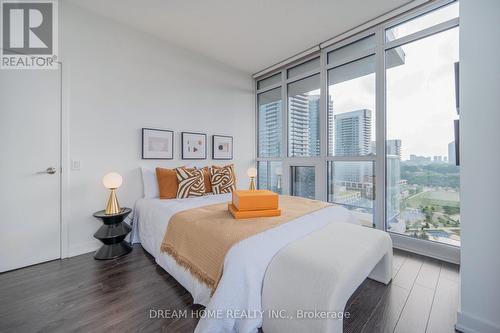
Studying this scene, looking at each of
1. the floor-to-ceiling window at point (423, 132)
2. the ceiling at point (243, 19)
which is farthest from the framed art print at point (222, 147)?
the floor-to-ceiling window at point (423, 132)

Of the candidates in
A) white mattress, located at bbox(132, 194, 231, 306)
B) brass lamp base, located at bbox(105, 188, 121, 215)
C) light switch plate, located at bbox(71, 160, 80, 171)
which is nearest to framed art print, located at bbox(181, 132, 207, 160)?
white mattress, located at bbox(132, 194, 231, 306)

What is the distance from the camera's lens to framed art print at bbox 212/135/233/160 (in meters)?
3.55

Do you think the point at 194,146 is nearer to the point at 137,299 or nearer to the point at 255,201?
the point at 255,201

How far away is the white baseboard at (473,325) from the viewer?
1192mm

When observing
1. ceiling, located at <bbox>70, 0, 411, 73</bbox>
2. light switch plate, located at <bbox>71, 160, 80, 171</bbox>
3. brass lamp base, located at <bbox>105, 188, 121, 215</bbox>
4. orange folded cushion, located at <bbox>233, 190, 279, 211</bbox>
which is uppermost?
ceiling, located at <bbox>70, 0, 411, 73</bbox>

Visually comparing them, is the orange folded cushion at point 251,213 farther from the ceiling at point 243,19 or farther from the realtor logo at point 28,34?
the realtor logo at point 28,34

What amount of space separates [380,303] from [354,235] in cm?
52

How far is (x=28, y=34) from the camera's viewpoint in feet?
7.04

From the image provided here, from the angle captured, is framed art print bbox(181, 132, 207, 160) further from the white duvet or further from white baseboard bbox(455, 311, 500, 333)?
white baseboard bbox(455, 311, 500, 333)

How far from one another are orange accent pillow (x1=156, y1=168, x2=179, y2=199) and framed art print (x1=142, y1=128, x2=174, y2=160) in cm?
29

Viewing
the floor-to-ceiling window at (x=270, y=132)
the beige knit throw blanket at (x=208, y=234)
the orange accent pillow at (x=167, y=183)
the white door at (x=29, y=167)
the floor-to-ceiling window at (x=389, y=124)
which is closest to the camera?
the beige knit throw blanket at (x=208, y=234)

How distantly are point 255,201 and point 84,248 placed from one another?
2.13 metres

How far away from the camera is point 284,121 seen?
386cm

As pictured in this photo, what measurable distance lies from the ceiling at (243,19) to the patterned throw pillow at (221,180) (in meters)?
1.93
